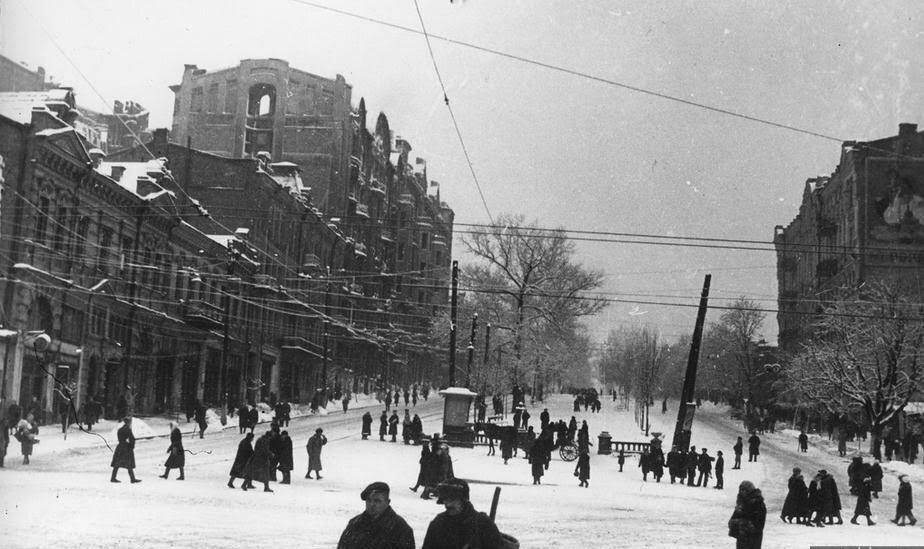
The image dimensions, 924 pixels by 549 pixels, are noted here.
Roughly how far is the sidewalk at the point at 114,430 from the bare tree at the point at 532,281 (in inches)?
454

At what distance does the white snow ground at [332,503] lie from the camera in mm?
13547

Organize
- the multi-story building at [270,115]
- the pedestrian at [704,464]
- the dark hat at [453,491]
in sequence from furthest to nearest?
the multi-story building at [270,115] → the pedestrian at [704,464] → the dark hat at [453,491]

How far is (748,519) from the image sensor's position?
12.1 meters

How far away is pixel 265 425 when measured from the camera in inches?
1535

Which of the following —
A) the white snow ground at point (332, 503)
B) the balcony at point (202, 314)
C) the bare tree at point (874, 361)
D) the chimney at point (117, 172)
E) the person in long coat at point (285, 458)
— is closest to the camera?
the white snow ground at point (332, 503)

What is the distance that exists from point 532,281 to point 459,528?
4221 centimetres

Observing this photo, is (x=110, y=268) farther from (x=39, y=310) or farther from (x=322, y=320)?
(x=322, y=320)

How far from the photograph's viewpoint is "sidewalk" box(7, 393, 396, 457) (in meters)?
23.2

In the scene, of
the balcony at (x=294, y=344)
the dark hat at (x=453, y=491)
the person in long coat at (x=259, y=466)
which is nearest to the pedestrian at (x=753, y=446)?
the person in long coat at (x=259, y=466)

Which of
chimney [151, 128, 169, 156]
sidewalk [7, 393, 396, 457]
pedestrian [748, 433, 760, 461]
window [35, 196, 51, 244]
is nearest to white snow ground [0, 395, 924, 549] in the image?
sidewalk [7, 393, 396, 457]

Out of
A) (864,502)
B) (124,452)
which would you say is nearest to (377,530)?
(124,452)

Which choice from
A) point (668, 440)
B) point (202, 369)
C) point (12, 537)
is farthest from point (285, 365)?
point (12, 537)

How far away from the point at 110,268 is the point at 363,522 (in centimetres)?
2743

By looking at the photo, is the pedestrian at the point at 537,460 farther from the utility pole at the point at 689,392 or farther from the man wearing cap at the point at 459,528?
the man wearing cap at the point at 459,528
